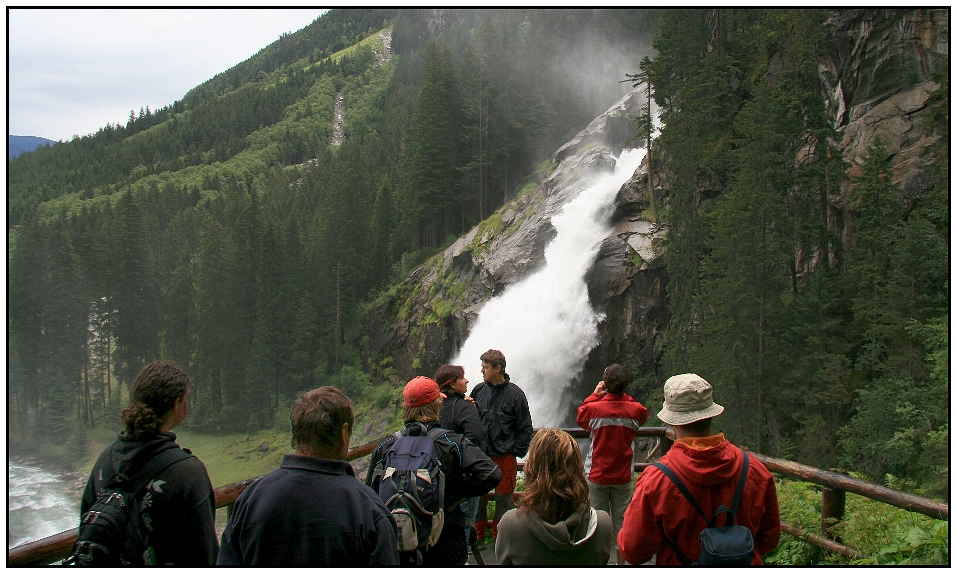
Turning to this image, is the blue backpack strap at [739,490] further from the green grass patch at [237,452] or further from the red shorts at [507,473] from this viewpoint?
the green grass patch at [237,452]

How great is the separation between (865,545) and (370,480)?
14.3 ft

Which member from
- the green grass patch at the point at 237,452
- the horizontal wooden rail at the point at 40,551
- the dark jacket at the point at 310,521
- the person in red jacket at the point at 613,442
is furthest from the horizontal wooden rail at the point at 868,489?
the green grass patch at the point at 237,452

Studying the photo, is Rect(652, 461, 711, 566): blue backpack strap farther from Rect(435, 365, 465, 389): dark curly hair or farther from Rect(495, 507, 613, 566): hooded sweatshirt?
Rect(435, 365, 465, 389): dark curly hair

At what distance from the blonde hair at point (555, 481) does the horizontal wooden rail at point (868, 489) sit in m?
2.39

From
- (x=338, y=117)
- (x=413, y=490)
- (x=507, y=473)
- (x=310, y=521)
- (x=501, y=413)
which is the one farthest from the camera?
(x=338, y=117)

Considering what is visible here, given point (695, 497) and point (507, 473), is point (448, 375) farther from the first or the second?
point (695, 497)

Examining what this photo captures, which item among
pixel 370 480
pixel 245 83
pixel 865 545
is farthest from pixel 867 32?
pixel 245 83

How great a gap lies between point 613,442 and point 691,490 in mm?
2521

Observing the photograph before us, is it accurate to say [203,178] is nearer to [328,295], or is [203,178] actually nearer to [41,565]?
[328,295]

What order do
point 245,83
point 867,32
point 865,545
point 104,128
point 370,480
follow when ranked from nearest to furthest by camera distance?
point 370,480
point 865,545
point 867,32
point 104,128
point 245,83

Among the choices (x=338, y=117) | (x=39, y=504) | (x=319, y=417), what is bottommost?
(x=39, y=504)

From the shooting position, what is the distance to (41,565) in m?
3.63

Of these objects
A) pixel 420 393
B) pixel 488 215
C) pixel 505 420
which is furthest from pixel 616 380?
pixel 488 215

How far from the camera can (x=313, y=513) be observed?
2.56 metres
